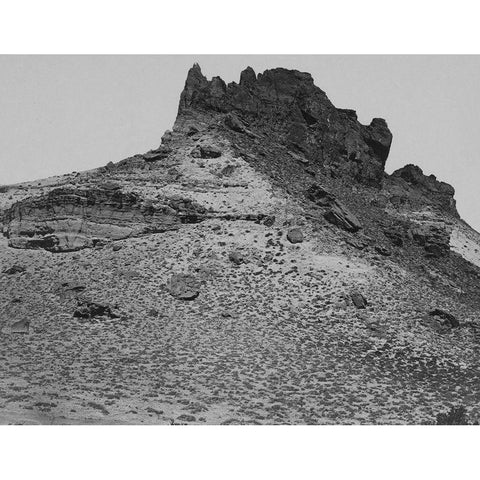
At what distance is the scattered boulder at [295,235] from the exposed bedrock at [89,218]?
20.0ft

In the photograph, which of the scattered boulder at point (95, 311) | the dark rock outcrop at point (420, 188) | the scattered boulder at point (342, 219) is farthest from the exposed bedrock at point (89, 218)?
the dark rock outcrop at point (420, 188)

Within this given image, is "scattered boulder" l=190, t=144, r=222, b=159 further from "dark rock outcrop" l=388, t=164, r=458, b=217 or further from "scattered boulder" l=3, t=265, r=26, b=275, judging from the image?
"dark rock outcrop" l=388, t=164, r=458, b=217

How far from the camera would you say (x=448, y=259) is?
44781mm

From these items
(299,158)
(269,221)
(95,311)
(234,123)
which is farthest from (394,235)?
(95,311)

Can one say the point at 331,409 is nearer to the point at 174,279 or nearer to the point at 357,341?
the point at 357,341

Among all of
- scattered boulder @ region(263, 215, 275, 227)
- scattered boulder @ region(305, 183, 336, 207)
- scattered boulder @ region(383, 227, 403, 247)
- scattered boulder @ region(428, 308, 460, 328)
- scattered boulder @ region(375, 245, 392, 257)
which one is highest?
scattered boulder @ region(305, 183, 336, 207)

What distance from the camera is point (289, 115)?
5475 cm

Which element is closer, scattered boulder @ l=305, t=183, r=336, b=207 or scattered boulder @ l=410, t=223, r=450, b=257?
scattered boulder @ l=305, t=183, r=336, b=207

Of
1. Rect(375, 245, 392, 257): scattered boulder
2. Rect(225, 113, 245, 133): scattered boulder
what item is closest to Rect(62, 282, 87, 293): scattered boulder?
Rect(375, 245, 392, 257): scattered boulder

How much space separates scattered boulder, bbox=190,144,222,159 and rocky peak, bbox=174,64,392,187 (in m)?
4.67

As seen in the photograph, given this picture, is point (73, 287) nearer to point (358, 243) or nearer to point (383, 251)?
point (358, 243)

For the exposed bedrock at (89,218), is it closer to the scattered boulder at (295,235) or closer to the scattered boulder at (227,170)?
the scattered boulder at (227,170)

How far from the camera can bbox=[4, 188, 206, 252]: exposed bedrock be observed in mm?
40562

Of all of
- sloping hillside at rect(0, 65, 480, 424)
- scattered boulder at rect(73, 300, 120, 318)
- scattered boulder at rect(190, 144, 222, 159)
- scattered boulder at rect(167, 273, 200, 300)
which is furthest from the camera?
scattered boulder at rect(190, 144, 222, 159)
